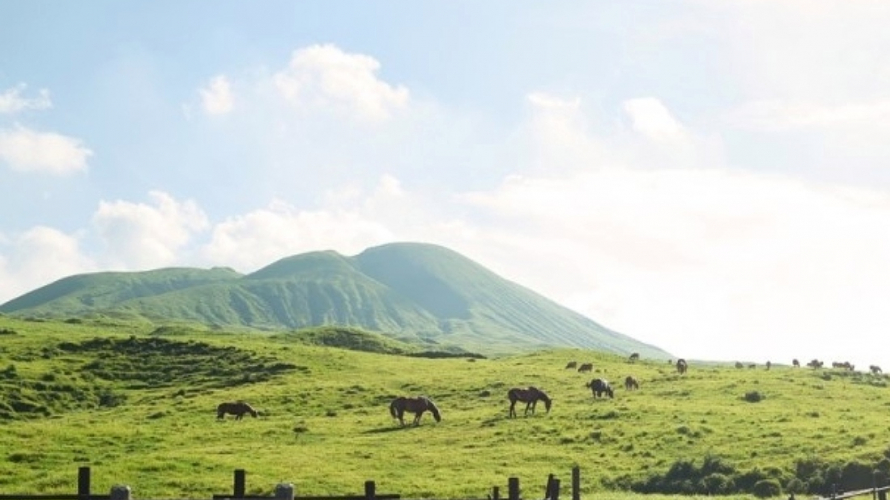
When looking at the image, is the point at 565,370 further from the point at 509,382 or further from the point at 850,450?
the point at 850,450

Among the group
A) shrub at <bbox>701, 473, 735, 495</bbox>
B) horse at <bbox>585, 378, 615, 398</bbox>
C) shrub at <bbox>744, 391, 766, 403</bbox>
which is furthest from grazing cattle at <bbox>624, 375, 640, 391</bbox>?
shrub at <bbox>701, 473, 735, 495</bbox>

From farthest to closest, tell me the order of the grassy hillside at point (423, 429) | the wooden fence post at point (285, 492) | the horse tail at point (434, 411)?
the horse tail at point (434, 411)
the grassy hillside at point (423, 429)
the wooden fence post at point (285, 492)

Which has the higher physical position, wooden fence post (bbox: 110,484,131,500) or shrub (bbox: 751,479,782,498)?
wooden fence post (bbox: 110,484,131,500)

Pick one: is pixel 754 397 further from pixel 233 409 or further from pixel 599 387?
pixel 233 409

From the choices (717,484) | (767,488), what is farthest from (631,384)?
(767,488)

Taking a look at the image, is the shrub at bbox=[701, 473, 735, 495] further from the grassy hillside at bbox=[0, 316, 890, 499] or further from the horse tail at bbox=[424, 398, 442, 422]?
the horse tail at bbox=[424, 398, 442, 422]

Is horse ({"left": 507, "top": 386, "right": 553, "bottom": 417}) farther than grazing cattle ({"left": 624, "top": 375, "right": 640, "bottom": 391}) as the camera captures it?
No

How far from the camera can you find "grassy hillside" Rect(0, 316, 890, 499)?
42188 millimetres

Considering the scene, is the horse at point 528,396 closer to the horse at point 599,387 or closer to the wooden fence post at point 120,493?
the horse at point 599,387

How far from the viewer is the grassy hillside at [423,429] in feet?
138

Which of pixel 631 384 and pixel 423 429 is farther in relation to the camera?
pixel 631 384

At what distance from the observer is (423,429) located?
57438 mm

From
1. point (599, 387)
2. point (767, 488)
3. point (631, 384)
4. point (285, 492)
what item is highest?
point (631, 384)

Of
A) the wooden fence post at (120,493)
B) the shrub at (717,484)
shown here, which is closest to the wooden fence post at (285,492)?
the wooden fence post at (120,493)
